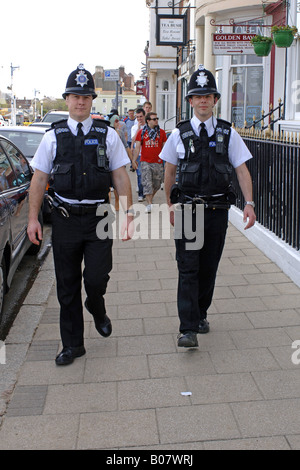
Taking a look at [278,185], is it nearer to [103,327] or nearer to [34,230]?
[103,327]

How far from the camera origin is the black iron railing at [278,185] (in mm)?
6324

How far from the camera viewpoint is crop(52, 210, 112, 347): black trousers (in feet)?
13.8

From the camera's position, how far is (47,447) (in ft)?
10.8

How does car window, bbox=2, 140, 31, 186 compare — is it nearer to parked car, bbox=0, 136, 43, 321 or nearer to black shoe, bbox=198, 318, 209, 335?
parked car, bbox=0, 136, 43, 321

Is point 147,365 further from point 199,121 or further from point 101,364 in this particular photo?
point 199,121

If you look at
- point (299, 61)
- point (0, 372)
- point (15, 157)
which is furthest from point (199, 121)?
point (299, 61)

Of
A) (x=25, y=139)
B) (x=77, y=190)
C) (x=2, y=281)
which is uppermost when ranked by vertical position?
(x=25, y=139)

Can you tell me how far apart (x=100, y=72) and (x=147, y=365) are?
116285 mm

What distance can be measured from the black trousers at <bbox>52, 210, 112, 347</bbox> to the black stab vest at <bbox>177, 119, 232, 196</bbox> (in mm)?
748

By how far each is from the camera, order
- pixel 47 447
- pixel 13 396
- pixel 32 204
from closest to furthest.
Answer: pixel 47 447
pixel 13 396
pixel 32 204

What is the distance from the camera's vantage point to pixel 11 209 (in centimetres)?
577

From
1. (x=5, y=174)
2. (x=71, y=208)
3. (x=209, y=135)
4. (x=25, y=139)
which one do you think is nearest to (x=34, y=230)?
(x=71, y=208)

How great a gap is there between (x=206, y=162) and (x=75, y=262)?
3.95 feet
